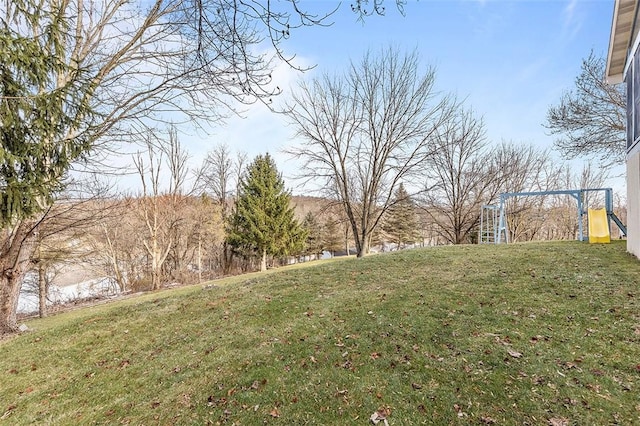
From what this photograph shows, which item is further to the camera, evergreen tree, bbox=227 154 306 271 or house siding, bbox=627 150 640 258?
evergreen tree, bbox=227 154 306 271

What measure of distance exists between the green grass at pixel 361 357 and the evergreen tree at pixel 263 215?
1292 cm

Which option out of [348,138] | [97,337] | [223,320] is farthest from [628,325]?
[348,138]

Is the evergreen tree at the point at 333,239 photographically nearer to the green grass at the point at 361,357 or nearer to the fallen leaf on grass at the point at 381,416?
the green grass at the point at 361,357

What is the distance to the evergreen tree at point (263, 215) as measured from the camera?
1873cm

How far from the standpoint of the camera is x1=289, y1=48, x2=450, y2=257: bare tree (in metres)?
13.2

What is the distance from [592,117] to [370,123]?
26.8 ft

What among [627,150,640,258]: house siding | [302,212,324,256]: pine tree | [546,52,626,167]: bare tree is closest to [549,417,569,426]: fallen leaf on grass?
[627,150,640,258]: house siding

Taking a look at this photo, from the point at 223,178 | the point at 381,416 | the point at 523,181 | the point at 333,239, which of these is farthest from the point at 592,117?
the point at 333,239

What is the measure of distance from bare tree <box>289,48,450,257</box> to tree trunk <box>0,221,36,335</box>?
990cm

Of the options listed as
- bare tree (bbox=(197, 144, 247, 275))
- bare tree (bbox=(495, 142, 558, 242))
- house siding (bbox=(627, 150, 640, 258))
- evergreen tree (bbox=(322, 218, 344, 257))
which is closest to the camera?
house siding (bbox=(627, 150, 640, 258))

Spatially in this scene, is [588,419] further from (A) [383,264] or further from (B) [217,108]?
(B) [217,108]

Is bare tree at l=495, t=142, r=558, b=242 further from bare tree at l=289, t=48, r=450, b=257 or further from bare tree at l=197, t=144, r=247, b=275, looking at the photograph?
bare tree at l=197, t=144, r=247, b=275

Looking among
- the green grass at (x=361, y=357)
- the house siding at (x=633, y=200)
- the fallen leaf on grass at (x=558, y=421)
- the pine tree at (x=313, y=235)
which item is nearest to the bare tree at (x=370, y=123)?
the house siding at (x=633, y=200)

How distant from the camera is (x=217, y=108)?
→ 5.76 m
